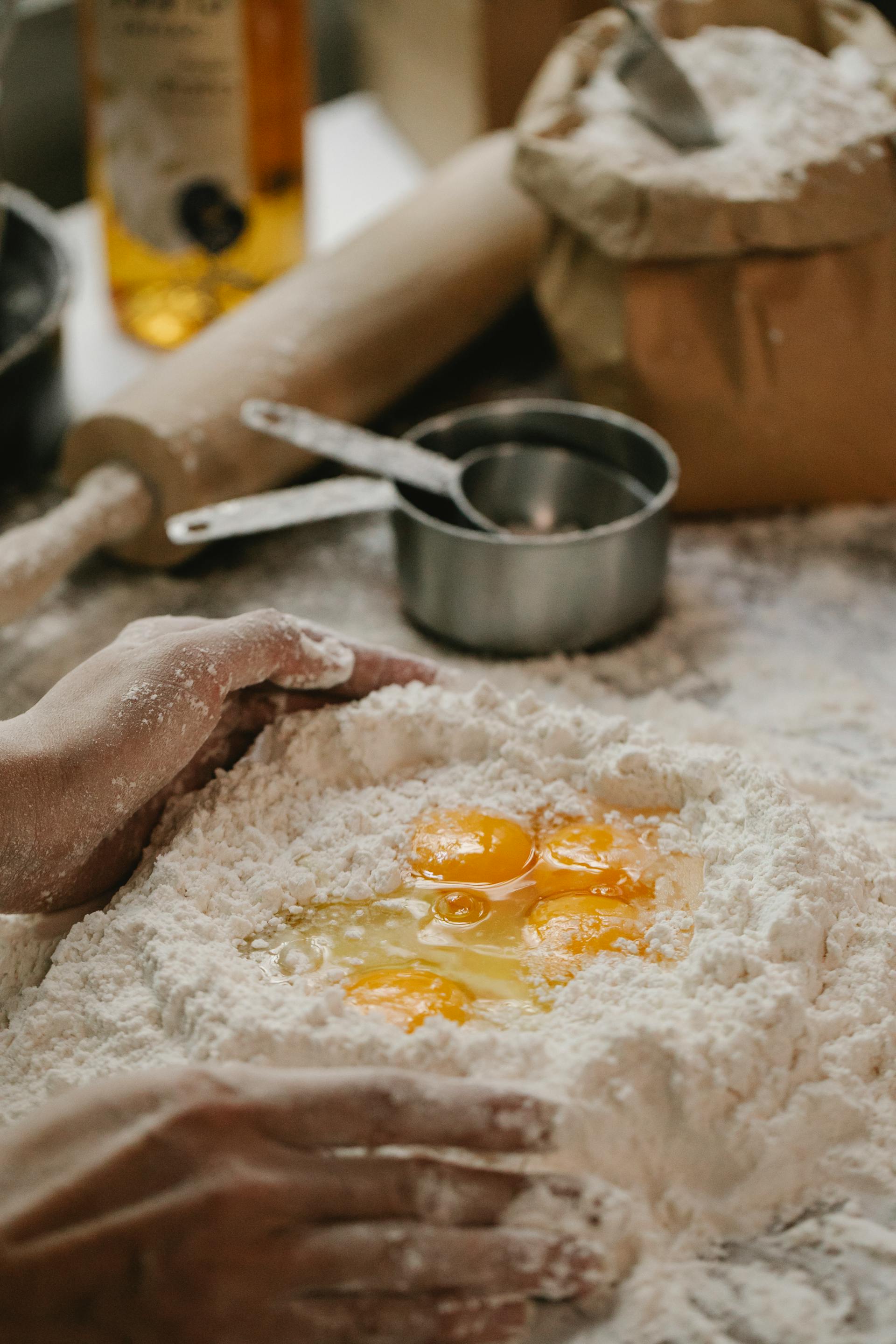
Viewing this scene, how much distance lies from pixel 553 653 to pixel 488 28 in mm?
1201

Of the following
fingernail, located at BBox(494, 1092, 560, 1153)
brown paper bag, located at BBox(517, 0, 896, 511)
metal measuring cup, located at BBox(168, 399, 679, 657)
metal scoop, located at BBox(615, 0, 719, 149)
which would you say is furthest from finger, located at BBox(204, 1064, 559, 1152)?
metal scoop, located at BBox(615, 0, 719, 149)

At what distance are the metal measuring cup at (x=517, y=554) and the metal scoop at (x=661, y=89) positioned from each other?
0.35m

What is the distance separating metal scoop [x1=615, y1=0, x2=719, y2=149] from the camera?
57.9 inches

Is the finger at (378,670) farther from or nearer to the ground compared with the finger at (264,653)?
nearer to the ground

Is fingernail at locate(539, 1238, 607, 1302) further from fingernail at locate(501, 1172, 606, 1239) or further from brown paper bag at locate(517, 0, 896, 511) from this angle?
brown paper bag at locate(517, 0, 896, 511)

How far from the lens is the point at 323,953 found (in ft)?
3.03

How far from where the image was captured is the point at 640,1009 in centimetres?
84

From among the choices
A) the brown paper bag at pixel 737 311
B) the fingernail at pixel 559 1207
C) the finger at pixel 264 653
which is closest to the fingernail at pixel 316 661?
the finger at pixel 264 653

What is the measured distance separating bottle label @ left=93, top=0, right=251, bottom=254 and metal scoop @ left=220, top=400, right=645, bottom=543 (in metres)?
0.38

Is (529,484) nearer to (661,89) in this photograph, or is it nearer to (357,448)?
(357,448)

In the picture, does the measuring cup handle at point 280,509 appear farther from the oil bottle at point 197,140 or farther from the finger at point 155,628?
the oil bottle at point 197,140

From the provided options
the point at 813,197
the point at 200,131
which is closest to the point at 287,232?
the point at 200,131

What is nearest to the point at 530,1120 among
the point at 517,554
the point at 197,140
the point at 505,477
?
the point at 517,554

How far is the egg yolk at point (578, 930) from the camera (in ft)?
2.99
